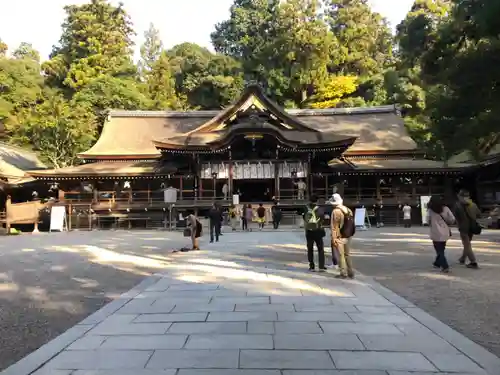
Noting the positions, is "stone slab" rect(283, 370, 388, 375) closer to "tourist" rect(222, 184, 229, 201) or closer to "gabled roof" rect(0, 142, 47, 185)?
"tourist" rect(222, 184, 229, 201)

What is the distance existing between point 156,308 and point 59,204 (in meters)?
20.4

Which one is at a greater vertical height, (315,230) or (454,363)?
(315,230)

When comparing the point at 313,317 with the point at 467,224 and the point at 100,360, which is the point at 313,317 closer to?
the point at 100,360

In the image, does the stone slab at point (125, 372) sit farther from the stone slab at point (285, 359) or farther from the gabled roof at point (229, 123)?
the gabled roof at point (229, 123)

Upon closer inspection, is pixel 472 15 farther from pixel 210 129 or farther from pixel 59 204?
pixel 59 204

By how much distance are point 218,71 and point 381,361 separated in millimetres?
45867

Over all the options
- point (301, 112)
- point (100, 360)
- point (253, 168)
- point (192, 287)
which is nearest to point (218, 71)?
point (301, 112)

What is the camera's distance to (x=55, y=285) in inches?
285

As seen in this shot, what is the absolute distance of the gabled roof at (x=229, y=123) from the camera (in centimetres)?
2634

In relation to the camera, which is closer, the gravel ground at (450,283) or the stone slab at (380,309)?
the gravel ground at (450,283)

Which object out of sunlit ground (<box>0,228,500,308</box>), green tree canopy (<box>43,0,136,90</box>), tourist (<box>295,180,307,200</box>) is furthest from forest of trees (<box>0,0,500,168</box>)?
sunlit ground (<box>0,228,500,308</box>)

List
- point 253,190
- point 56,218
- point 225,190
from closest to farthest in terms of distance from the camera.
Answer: point 56,218 → point 225,190 → point 253,190

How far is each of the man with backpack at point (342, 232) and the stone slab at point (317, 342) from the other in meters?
3.30

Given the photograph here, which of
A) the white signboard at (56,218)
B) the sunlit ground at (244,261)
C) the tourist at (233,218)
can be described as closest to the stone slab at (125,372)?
the sunlit ground at (244,261)
